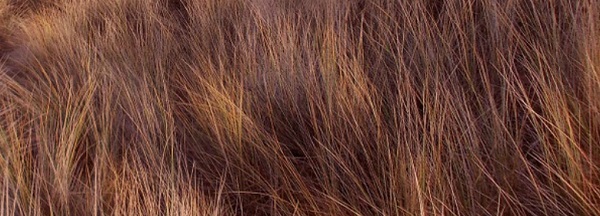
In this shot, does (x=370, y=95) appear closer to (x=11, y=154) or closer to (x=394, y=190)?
(x=394, y=190)

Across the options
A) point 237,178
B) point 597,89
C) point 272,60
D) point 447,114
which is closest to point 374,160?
point 447,114

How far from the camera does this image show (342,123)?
1.58 meters

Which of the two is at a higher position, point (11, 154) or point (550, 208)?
point (11, 154)

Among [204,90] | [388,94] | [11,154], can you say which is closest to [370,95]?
[388,94]

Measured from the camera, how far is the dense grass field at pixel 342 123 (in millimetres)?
1246

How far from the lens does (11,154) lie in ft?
5.45

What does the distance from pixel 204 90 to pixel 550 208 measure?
3.71 ft

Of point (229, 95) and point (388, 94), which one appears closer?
point (388, 94)

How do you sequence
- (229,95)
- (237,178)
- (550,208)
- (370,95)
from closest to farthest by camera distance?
(550,208) → (237,178) → (370,95) → (229,95)

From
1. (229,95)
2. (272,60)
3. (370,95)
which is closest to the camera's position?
(370,95)

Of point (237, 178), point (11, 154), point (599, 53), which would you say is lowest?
point (237, 178)

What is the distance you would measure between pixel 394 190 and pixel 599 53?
0.66 metres

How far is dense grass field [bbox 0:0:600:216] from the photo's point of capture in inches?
49.1

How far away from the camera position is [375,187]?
1.33 m
